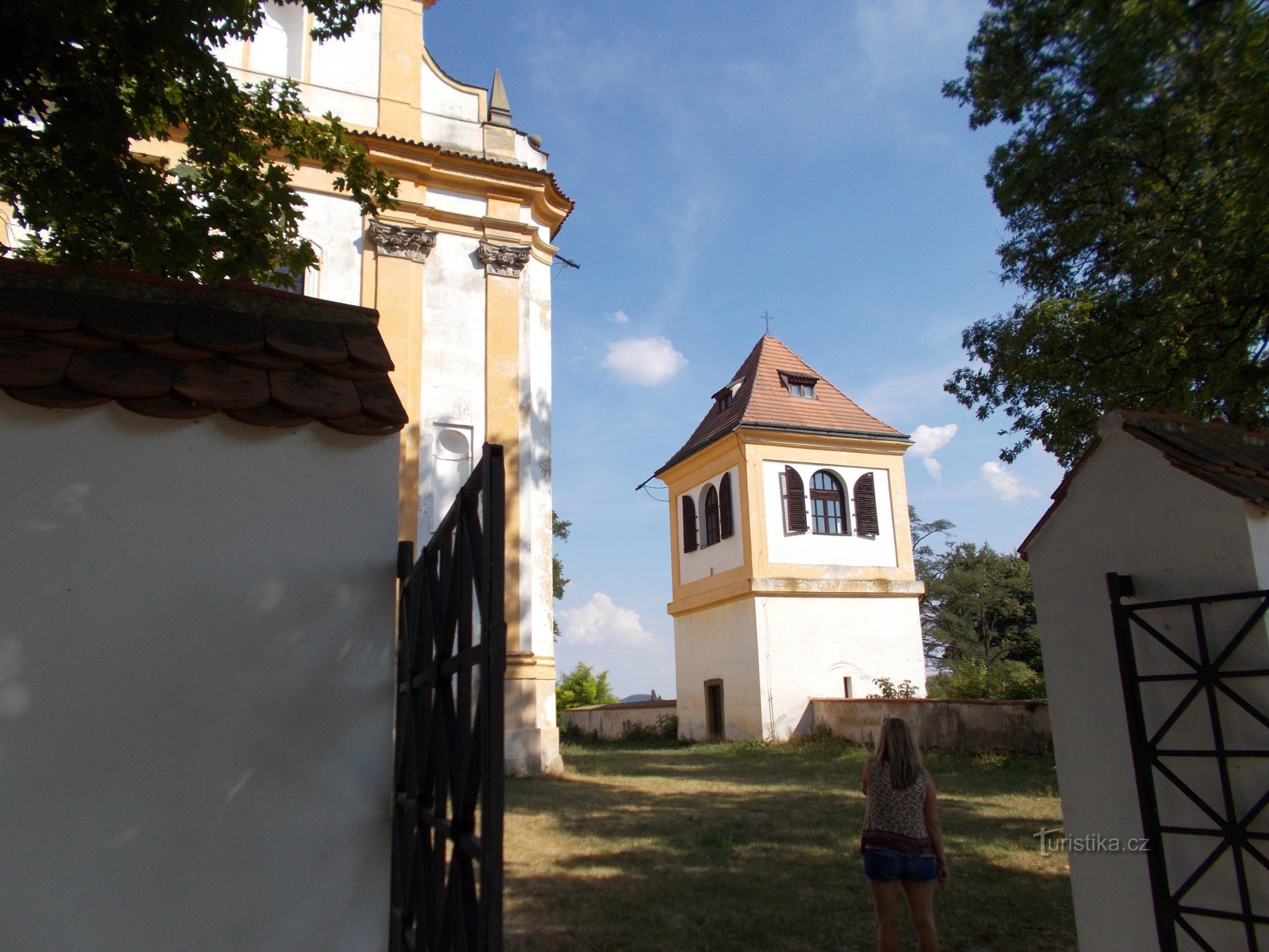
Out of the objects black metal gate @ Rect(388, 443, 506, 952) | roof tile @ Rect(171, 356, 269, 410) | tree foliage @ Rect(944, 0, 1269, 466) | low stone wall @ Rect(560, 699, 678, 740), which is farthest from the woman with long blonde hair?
low stone wall @ Rect(560, 699, 678, 740)

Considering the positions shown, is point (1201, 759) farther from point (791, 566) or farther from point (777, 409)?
point (777, 409)

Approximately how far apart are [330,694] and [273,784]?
0.97ft

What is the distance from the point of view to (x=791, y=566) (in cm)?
2222

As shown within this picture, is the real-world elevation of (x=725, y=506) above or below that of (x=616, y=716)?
above

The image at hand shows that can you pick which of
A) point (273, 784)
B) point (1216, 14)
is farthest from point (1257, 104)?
point (273, 784)

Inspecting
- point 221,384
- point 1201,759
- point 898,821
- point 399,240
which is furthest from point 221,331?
point 399,240

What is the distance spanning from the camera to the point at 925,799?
464 cm

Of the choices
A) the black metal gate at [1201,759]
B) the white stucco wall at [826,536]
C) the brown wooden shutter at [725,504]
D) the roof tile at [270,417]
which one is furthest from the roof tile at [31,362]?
the brown wooden shutter at [725,504]

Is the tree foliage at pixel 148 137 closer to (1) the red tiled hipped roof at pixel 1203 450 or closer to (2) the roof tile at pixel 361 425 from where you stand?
(2) the roof tile at pixel 361 425

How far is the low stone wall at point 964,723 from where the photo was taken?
14.1m

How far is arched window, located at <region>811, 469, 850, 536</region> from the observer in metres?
23.1

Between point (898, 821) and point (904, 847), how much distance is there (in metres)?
0.12

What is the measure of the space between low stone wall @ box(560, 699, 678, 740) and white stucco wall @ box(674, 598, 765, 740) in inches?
50.0

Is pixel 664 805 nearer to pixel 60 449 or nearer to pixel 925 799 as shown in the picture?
pixel 925 799
